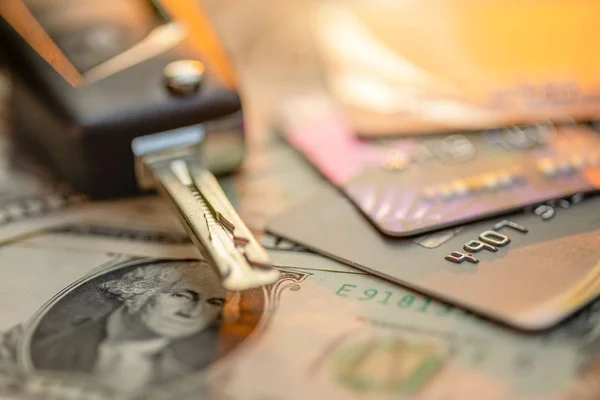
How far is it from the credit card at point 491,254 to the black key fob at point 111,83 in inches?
3.4

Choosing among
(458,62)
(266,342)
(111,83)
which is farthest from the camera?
(458,62)

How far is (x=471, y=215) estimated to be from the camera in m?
0.39

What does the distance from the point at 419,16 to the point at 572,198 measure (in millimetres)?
296

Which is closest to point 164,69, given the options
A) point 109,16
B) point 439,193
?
point 109,16

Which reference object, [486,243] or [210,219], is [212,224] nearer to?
[210,219]

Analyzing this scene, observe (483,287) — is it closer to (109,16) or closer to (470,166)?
(470,166)

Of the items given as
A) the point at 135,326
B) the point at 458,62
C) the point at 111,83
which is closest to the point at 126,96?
the point at 111,83

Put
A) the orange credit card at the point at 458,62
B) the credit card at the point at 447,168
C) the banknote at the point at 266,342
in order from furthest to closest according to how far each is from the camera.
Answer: the orange credit card at the point at 458,62
the credit card at the point at 447,168
the banknote at the point at 266,342

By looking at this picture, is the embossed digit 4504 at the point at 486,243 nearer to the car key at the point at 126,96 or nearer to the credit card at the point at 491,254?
the credit card at the point at 491,254

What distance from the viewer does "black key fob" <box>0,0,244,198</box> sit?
0.41 m

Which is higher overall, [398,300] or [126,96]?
[126,96]

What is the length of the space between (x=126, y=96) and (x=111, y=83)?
16mm

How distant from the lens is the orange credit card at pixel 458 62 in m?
0.50

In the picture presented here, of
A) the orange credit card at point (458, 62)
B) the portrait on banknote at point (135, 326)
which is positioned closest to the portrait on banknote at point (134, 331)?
the portrait on banknote at point (135, 326)
